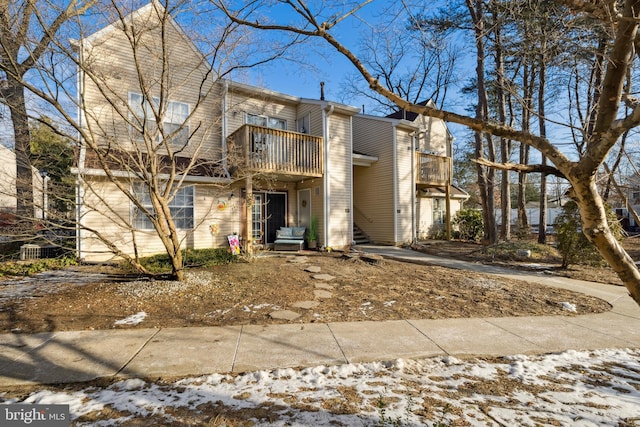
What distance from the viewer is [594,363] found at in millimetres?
3102

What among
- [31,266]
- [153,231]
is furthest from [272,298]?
[31,266]

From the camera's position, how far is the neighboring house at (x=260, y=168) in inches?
326

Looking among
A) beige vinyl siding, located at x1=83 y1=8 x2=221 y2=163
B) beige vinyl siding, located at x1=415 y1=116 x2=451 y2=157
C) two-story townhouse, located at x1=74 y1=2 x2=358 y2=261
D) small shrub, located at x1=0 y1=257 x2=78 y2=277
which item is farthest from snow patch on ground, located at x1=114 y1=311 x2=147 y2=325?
beige vinyl siding, located at x1=415 y1=116 x2=451 y2=157

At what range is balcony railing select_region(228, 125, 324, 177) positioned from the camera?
29.5ft

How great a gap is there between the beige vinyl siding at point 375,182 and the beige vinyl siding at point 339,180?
218 centimetres

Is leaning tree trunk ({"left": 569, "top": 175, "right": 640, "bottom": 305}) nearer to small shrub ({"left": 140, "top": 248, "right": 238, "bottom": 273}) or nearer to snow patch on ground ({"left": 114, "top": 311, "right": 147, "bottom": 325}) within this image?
snow patch on ground ({"left": 114, "top": 311, "right": 147, "bottom": 325})

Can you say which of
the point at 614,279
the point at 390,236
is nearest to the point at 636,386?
the point at 614,279

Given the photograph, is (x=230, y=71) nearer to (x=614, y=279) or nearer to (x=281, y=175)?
(x=281, y=175)

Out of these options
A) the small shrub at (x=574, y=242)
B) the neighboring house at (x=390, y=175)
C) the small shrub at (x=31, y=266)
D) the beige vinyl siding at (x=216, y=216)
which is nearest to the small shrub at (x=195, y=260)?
the beige vinyl siding at (x=216, y=216)

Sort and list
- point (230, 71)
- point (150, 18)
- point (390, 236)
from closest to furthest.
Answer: point (150, 18) < point (230, 71) < point (390, 236)

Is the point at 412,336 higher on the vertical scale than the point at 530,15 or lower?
lower

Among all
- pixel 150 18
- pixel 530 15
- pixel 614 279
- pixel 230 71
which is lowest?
pixel 614 279

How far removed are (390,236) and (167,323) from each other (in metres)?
10.2

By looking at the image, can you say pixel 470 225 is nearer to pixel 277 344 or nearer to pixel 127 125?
pixel 277 344
